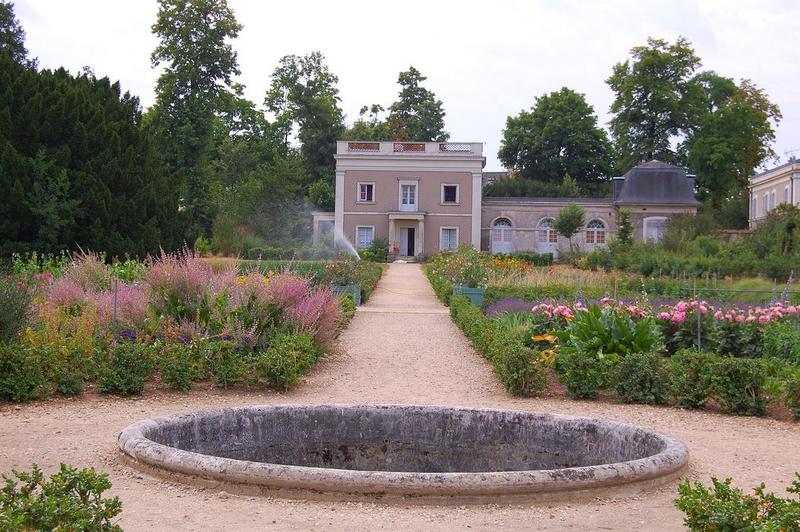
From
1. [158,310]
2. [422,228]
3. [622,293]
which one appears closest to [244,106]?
[422,228]

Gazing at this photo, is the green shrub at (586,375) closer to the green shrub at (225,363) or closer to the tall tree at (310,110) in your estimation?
the green shrub at (225,363)

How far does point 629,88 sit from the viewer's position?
50281mm

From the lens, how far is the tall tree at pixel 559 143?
54.2 m

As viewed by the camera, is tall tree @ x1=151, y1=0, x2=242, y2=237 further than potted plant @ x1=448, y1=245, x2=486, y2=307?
Yes

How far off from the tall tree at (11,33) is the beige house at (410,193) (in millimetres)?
15720

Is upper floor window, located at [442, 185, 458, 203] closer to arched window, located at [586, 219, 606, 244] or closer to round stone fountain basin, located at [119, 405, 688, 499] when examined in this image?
arched window, located at [586, 219, 606, 244]

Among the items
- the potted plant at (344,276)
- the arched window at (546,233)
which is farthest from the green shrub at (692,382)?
the arched window at (546,233)

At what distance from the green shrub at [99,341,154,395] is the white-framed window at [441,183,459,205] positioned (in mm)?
37569

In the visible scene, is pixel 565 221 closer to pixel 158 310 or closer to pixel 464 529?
pixel 158 310

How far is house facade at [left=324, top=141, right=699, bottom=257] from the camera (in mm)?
45219

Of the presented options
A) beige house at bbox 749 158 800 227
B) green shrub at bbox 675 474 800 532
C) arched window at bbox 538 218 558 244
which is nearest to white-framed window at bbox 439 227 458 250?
arched window at bbox 538 218 558 244

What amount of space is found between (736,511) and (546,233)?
143 ft

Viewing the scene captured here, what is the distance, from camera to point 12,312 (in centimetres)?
859

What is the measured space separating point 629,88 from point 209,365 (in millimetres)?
45680
